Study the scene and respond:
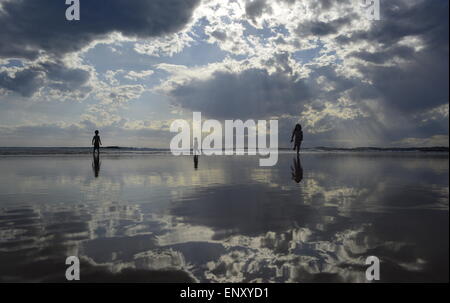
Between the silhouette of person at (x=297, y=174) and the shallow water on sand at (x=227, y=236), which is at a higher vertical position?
the silhouette of person at (x=297, y=174)

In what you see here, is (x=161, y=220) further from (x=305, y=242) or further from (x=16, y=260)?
(x=305, y=242)

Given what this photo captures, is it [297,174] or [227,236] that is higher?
[297,174]

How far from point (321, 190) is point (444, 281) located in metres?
6.53

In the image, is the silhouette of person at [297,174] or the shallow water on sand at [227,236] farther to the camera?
the silhouette of person at [297,174]

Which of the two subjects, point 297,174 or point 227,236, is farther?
point 297,174

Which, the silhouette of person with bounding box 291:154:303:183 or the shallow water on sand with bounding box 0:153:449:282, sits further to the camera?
the silhouette of person with bounding box 291:154:303:183

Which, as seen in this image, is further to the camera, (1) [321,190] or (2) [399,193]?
(1) [321,190]

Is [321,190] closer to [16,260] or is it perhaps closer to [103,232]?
[103,232]

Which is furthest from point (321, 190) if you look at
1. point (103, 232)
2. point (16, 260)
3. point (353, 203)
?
point (16, 260)

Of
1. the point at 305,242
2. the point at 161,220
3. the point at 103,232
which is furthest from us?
the point at 161,220

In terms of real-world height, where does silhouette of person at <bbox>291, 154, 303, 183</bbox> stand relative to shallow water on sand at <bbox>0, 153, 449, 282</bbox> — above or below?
above

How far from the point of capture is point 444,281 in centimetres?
337
